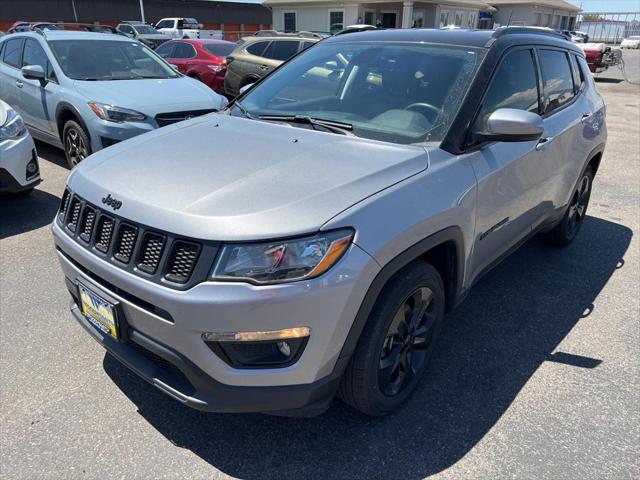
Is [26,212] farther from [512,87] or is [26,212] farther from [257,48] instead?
[257,48]

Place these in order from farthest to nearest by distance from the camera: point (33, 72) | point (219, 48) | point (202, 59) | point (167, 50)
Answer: point (167, 50)
point (219, 48)
point (202, 59)
point (33, 72)

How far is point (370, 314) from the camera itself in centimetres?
214

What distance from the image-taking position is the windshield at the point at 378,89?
2693mm

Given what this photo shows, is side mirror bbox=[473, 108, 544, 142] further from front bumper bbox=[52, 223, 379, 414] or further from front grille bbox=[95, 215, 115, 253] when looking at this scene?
front grille bbox=[95, 215, 115, 253]

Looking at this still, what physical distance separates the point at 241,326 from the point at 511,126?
1623 mm

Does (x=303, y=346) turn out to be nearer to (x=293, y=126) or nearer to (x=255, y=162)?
(x=255, y=162)

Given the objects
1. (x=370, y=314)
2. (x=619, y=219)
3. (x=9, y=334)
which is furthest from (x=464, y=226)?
(x=619, y=219)

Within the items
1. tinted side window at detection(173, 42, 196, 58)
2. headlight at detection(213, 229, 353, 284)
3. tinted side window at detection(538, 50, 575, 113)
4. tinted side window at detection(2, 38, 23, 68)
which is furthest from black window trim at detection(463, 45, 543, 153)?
tinted side window at detection(173, 42, 196, 58)

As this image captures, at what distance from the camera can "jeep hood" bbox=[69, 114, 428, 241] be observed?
A: 192 centimetres

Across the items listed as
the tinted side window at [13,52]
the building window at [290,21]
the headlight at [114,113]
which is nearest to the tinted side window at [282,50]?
the tinted side window at [13,52]

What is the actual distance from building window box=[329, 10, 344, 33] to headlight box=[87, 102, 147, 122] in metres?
28.7

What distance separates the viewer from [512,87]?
306 centimetres

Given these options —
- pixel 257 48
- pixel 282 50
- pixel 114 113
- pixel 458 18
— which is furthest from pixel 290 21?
pixel 114 113

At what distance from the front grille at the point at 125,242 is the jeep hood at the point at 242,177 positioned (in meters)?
0.05
